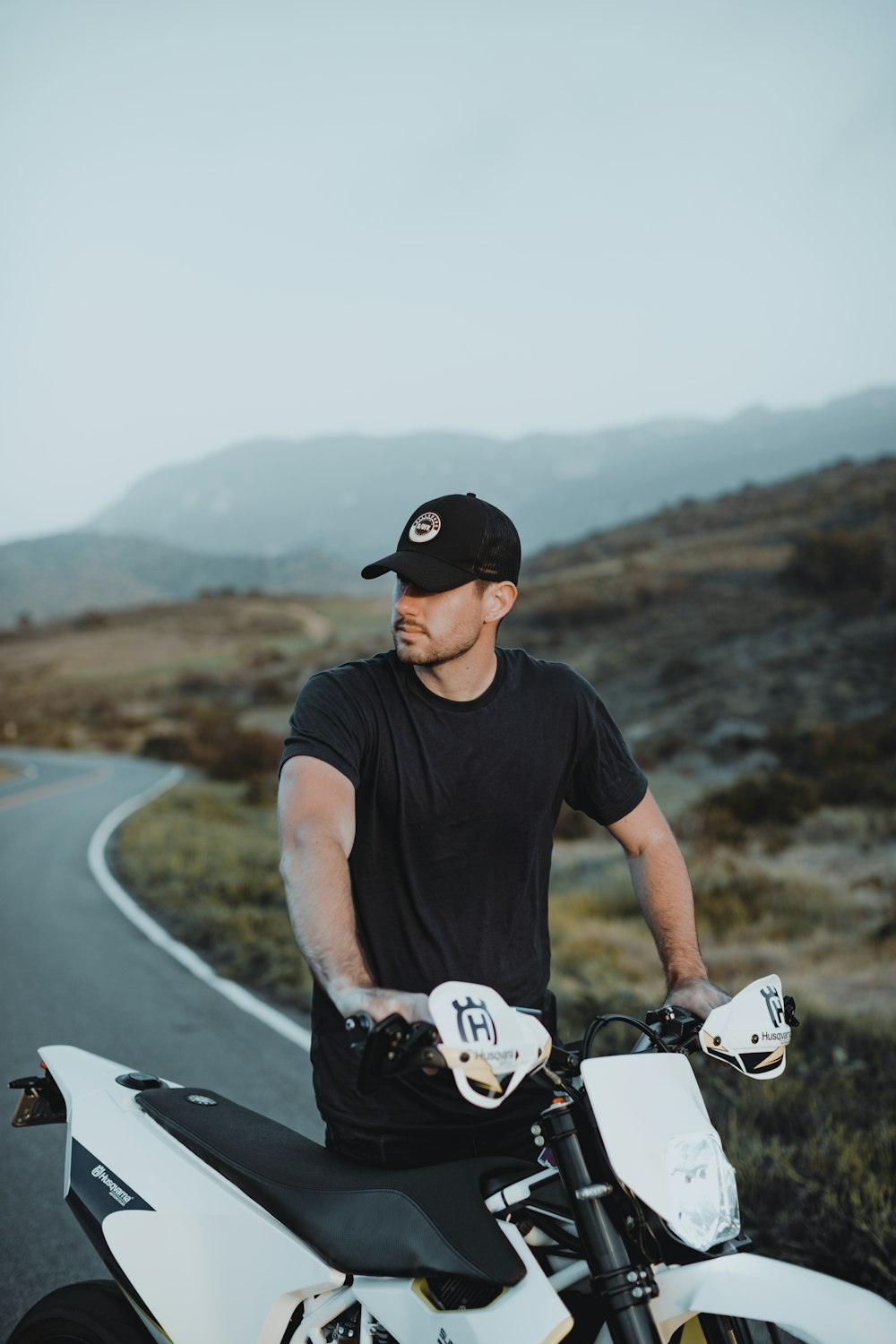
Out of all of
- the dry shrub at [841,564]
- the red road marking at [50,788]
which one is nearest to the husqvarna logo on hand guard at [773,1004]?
the red road marking at [50,788]

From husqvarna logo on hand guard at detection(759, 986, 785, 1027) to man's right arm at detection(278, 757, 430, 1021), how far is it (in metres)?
0.75

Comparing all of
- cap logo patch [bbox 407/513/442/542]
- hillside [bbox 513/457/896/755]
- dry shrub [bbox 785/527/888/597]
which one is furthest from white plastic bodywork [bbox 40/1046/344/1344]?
dry shrub [bbox 785/527/888/597]

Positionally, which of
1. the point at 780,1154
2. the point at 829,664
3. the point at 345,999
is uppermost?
the point at 345,999

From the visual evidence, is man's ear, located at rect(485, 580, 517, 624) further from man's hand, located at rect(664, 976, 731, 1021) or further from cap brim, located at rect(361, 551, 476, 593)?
man's hand, located at rect(664, 976, 731, 1021)

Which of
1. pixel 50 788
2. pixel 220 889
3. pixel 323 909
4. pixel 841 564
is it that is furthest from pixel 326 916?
pixel 841 564

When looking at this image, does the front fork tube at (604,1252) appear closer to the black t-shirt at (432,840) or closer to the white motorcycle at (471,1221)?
the white motorcycle at (471,1221)

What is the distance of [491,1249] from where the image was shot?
1.89m

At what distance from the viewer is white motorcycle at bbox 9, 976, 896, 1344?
1.72 meters

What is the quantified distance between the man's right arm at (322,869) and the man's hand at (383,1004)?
62mm

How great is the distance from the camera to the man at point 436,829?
8.00 ft

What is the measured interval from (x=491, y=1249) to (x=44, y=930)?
8.62 m

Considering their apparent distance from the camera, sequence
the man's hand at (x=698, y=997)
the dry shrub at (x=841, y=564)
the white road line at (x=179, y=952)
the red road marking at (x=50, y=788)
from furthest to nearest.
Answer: the dry shrub at (x=841, y=564) < the red road marking at (x=50, y=788) < the white road line at (x=179, y=952) < the man's hand at (x=698, y=997)

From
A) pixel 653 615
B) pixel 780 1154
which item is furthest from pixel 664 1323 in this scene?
pixel 653 615

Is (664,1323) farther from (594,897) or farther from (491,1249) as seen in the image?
(594,897)
